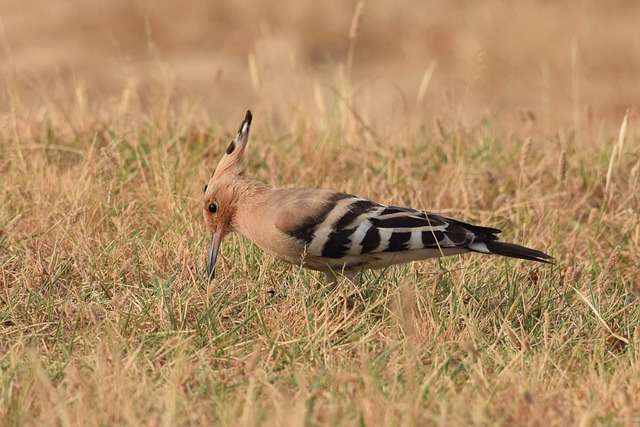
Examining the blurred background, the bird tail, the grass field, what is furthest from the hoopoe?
the blurred background

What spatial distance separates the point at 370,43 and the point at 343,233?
772 cm

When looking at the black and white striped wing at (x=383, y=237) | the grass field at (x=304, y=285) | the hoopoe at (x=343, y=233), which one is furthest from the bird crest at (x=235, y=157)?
the black and white striped wing at (x=383, y=237)

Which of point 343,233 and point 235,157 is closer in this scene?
point 343,233

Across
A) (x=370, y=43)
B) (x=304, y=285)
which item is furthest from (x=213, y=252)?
(x=370, y=43)

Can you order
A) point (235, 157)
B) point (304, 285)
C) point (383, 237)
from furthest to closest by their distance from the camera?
point (235, 157) → point (304, 285) → point (383, 237)

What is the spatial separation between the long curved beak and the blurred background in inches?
215

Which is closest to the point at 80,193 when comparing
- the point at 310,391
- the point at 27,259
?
the point at 27,259

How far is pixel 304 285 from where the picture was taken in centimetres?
397

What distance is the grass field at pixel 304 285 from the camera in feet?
9.85

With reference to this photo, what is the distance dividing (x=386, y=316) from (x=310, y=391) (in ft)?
2.35

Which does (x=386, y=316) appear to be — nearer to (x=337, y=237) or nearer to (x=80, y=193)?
(x=337, y=237)

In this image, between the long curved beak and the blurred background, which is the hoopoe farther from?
the blurred background

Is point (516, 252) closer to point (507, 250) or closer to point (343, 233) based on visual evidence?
point (507, 250)

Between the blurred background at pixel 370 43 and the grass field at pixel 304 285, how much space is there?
2.82 m
